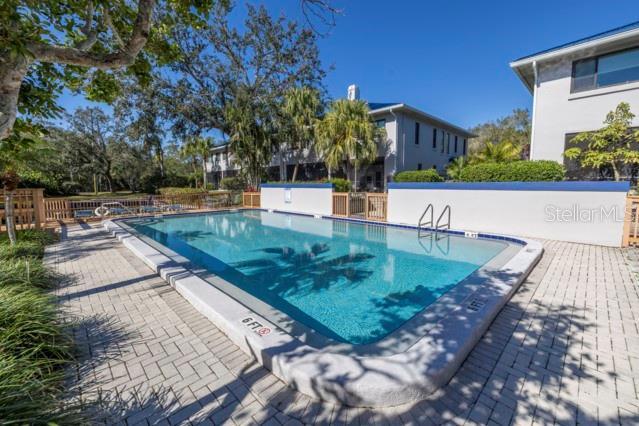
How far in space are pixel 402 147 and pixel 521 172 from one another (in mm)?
8084

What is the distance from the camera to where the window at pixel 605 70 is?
9445 millimetres

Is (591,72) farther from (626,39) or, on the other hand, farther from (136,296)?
(136,296)

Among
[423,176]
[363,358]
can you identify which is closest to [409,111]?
[423,176]

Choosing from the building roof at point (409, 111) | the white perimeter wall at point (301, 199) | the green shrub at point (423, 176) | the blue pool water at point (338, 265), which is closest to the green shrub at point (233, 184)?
the white perimeter wall at point (301, 199)

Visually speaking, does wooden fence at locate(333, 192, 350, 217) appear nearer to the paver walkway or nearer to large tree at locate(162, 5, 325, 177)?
large tree at locate(162, 5, 325, 177)

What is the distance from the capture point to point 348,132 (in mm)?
14836

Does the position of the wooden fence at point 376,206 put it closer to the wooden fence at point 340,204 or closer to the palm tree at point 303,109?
the wooden fence at point 340,204

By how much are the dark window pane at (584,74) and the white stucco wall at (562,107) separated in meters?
0.17

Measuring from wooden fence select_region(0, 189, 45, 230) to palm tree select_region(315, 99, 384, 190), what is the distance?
1195 centimetres

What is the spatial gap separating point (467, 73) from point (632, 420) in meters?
18.5

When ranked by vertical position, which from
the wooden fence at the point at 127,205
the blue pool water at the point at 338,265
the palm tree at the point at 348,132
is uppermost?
the palm tree at the point at 348,132

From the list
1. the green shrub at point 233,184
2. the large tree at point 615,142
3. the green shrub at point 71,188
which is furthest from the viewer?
the green shrub at point 233,184

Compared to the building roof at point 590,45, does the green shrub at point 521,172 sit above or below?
below

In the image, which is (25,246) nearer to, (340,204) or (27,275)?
(27,275)
